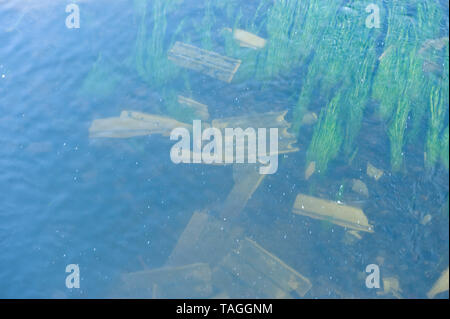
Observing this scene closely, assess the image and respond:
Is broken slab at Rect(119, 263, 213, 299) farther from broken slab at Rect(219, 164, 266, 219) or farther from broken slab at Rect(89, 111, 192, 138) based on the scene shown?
broken slab at Rect(89, 111, 192, 138)

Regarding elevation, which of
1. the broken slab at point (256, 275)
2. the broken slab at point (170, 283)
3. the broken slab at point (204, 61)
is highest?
the broken slab at point (204, 61)

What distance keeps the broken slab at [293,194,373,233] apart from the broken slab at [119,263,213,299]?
0.60m

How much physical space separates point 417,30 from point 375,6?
346 mm

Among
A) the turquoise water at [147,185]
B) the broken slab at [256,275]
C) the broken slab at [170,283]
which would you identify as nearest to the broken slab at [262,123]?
the turquoise water at [147,185]

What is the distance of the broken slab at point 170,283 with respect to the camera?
85.3 inches

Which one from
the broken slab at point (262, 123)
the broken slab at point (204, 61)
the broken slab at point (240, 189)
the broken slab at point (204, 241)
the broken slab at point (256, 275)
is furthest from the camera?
the broken slab at point (204, 61)

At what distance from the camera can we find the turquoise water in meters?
2.20

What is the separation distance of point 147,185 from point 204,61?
98cm

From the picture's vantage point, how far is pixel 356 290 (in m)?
2.11

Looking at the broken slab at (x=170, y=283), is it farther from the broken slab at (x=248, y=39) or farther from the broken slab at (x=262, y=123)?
the broken slab at (x=248, y=39)

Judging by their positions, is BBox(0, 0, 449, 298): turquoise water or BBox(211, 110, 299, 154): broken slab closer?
BBox(0, 0, 449, 298): turquoise water

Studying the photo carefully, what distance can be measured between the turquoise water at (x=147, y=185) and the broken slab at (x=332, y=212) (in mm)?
35

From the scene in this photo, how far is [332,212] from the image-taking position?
7.64ft

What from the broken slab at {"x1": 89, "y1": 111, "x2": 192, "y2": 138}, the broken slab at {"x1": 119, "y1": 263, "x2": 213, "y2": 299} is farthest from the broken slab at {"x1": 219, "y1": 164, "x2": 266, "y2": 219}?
the broken slab at {"x1": 89, "y1": 111, "x2": 192, "y2": 138}
